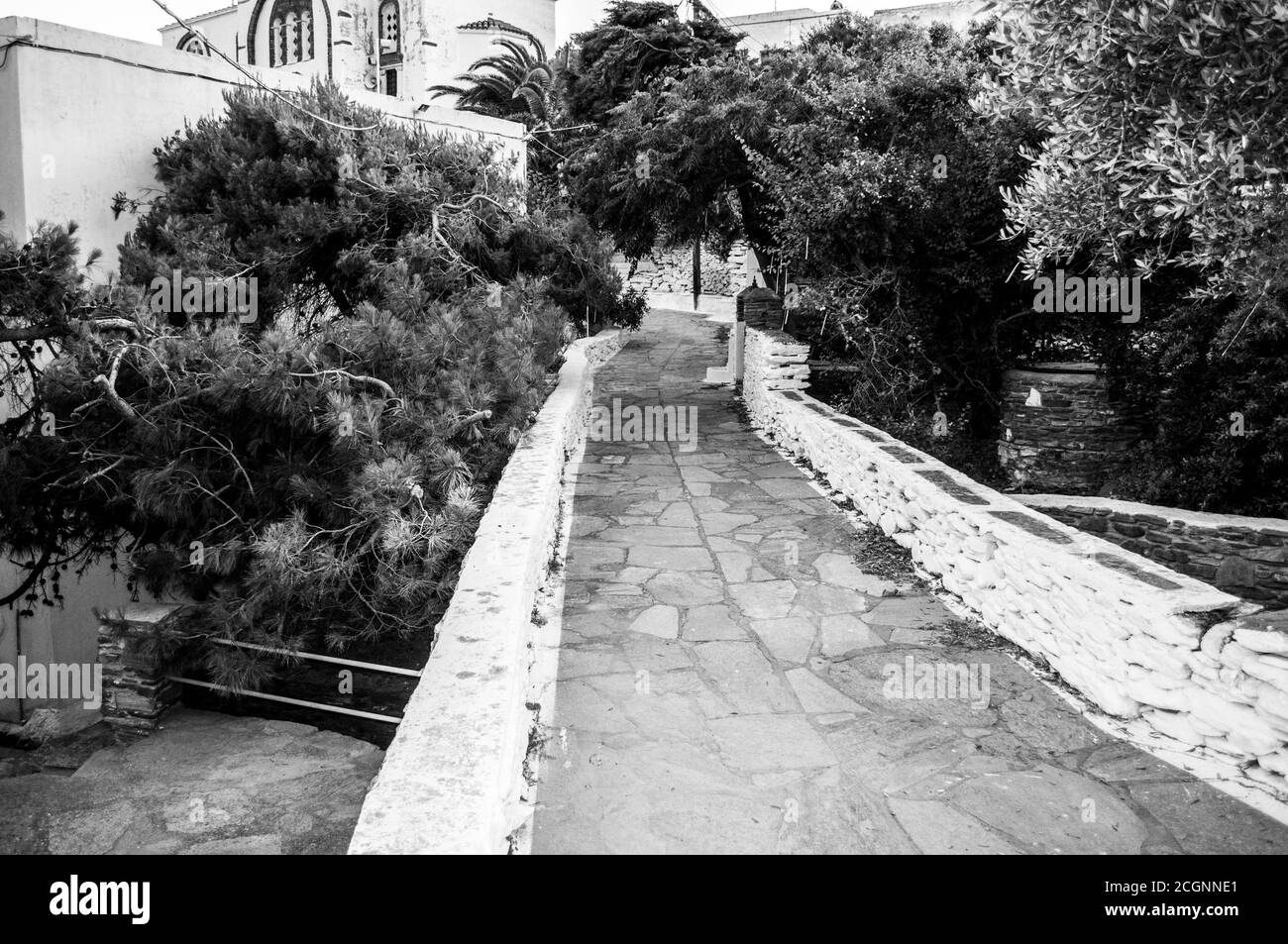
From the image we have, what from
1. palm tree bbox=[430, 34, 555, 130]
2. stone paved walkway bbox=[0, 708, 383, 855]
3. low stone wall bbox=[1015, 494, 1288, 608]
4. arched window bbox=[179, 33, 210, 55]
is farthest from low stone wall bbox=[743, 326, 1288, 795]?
palm tree bbox=[430, 34, 555, 130]

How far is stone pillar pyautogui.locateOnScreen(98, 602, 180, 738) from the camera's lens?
5.49 meters

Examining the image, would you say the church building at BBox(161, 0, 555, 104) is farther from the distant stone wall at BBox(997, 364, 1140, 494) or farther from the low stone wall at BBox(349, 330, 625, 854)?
the low stone wall at BBox(349, 330, 625, 854)

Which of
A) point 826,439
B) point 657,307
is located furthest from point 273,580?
point 657,307

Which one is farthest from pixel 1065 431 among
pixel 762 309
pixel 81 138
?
pixel 81 138

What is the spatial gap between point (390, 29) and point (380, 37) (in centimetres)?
40

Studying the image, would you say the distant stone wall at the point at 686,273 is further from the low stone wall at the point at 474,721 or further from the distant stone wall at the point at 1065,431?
the low stone wall at the point at 474,721

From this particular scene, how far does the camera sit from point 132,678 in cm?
553

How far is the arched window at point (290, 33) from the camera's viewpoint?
86.1 feet

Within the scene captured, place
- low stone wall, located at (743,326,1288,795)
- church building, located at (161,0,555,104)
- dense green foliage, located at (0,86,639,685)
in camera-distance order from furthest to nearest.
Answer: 1. church building, located at (161,0,555,104)
2. dense green foliage, located at (0,86,639,685)
3. low stone wall, located at (743,326,1288,795)

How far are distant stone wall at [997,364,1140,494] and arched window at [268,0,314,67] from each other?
24644 millimetres

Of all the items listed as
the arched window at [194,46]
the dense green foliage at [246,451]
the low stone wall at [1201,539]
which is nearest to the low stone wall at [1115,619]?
the low stone wall at [1201,539]
